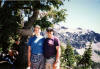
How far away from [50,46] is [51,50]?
156 mm

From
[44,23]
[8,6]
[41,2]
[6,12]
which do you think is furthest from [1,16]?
[44,23]

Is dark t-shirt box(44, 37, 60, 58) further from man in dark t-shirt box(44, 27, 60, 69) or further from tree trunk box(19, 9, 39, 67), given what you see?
tree trunk box(19, 9, 39, 67)

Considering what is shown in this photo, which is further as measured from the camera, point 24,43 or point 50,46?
point 24,43

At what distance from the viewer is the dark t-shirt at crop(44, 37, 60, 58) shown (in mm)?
5575

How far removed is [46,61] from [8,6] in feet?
23.9

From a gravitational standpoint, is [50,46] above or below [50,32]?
below

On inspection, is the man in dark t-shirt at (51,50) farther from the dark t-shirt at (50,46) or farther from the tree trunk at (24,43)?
the tree trunk at (24,43)

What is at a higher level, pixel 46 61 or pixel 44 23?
pixel 44 23

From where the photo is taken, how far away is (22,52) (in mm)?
14672

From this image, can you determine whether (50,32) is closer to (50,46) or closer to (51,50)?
(50,46)

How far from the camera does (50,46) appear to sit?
5570 millimetres

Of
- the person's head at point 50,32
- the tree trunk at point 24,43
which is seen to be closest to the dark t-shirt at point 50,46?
the person's head at point 50,32

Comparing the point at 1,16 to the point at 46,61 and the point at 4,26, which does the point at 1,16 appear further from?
the point at 46,61

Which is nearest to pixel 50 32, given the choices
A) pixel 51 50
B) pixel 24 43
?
pixel 51 50
